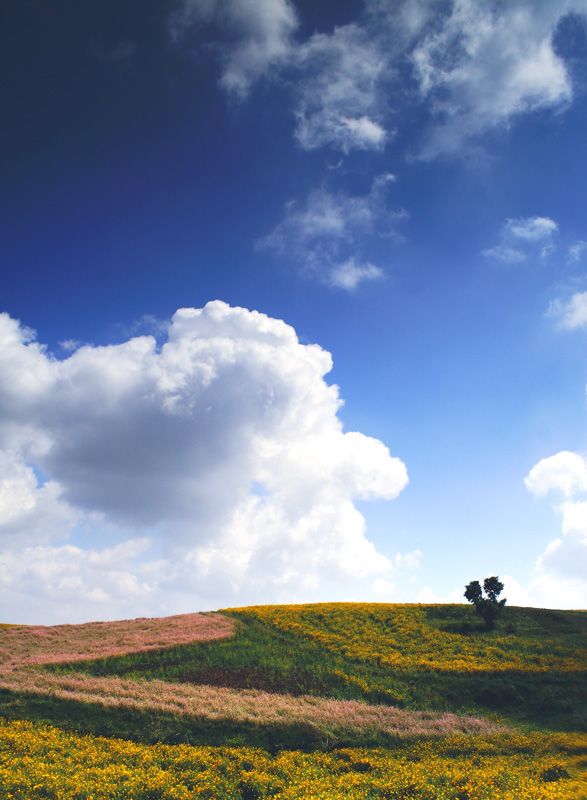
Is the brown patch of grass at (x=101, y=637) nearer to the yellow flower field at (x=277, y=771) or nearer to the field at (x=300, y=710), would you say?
the field at (x=300, y=710)

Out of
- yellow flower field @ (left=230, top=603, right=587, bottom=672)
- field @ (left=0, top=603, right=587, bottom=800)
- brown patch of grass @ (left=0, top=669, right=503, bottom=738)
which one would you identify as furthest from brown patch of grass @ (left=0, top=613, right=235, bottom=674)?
brown patch of grass @ (left=0, top=669, right=503, bottom=738)

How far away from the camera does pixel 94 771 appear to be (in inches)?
755

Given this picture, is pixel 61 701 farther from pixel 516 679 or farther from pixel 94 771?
pixel 516 679

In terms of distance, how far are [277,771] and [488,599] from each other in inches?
1494

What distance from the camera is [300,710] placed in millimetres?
28016

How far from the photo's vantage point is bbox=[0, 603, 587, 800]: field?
19.2 meters

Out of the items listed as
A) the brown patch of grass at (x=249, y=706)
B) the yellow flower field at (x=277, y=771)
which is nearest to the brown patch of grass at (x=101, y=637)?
the brown patch of grass at (x=249, y=706)

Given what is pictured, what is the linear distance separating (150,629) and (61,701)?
86.8 feet

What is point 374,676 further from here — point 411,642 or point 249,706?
point 249,706

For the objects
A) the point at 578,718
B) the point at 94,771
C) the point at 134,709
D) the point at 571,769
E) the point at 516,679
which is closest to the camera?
the point at 94,771

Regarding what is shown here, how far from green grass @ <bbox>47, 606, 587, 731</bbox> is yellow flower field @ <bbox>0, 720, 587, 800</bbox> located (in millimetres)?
7710

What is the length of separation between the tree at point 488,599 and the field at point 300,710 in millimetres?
1384

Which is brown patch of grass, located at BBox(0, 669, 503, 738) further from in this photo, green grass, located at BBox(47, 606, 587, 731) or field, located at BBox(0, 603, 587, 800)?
green grass, located at BBox(47, 606, 587, 731)

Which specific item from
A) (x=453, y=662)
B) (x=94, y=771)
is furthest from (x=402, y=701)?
(x=94, y=771)
